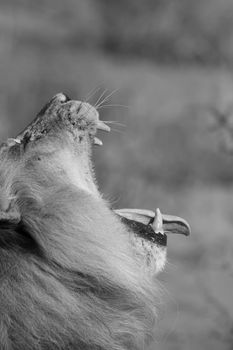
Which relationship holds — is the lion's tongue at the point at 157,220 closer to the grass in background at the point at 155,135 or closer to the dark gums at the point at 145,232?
the dark gums at the point at 145,232

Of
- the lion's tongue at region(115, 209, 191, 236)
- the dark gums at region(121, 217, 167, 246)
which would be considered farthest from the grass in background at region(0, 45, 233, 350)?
the dark gums at region(121, 217, 167, 246)

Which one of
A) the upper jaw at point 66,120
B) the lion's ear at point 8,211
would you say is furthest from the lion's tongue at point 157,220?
the lion's ear at point 8,211

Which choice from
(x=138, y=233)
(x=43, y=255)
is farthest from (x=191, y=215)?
(x=43, y=255)

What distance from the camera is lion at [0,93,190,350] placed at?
3092mm

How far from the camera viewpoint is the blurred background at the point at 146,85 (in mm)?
7441

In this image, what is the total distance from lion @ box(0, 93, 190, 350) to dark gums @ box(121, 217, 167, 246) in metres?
0.03

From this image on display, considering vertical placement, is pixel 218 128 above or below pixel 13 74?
below

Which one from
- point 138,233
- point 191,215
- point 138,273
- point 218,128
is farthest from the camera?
point 191,215

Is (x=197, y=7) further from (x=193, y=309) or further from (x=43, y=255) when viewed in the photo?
(x=43, y=255)

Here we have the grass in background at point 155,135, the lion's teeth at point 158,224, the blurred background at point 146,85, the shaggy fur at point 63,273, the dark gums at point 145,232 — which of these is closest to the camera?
the shaggy fur at point 63,273

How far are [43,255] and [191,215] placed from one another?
172 inches

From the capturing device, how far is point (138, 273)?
132 inches

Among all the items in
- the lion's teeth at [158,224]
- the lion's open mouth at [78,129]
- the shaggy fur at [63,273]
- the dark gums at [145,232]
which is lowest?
the shaggy fur at [63,273]

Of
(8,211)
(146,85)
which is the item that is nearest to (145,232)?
(8,211)
